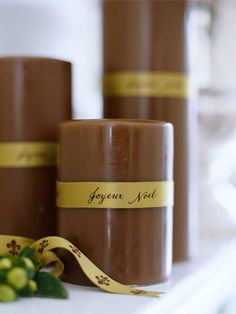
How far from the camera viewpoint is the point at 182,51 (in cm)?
72

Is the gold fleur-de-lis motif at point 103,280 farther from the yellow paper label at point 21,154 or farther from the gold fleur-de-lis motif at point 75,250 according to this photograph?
the yellow paper label at point 21,154

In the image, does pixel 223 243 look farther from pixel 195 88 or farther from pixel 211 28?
pixel 211 28

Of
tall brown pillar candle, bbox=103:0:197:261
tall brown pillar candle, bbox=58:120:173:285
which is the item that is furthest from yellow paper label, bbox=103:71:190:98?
tall brown pillar candle, bbox=58:120:173:285

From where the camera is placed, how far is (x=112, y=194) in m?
0.57

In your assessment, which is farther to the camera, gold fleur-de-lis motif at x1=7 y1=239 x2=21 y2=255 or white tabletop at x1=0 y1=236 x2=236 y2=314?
gold fleur-de-lis motif at x1=7 y1=239 x2=21 y2=255

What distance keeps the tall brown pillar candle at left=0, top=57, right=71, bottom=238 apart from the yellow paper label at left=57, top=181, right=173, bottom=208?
5 cm

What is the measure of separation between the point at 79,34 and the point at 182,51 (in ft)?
1.15

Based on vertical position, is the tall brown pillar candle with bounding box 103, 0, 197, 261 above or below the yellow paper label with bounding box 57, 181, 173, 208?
above

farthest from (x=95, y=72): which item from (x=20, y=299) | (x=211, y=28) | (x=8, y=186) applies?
(x=20, y=299)

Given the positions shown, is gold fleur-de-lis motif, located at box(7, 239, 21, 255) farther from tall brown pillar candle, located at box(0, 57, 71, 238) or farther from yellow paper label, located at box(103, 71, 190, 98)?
yellow paper label, located at box(103, 71, 190, 98)

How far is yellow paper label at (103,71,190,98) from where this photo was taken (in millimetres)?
708

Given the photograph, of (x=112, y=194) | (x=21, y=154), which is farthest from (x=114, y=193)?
(x=21, y=154)

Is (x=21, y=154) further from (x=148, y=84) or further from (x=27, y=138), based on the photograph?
(x=148, y=84)

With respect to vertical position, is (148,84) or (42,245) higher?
(148,84)
